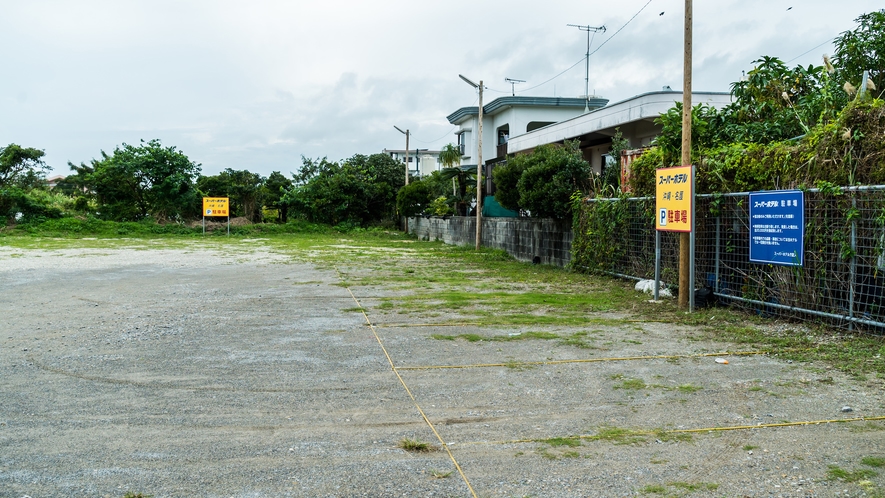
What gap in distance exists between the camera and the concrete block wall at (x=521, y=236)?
18922 mm

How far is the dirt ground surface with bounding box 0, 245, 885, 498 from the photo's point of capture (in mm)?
3963

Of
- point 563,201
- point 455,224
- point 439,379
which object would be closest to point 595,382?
point 439,379

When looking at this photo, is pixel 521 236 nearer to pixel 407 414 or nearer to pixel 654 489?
pixel 407 414

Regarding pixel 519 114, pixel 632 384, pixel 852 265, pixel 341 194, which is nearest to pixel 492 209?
pixel 519 114

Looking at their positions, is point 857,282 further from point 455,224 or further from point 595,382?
point 455,224

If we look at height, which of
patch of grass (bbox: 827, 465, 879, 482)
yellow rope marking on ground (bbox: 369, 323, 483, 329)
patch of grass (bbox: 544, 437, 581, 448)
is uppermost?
yellow rope marking on ground (bbox: 369, 323, 483, 329)

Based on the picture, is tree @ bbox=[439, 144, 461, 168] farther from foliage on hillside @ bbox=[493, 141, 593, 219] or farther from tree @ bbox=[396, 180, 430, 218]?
foliage on hillside @ bbox=[493, 141, 593, 219]

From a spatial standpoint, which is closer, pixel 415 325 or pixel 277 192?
pixel 415 325

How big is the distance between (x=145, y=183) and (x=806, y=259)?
41276 mm

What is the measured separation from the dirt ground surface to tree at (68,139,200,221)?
114ft

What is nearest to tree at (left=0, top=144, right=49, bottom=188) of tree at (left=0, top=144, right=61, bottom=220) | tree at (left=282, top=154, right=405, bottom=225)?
tree at (left=0, top=144, right=61, bottom=220)

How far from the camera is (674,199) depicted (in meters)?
10.9

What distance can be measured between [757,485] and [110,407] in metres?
4.71

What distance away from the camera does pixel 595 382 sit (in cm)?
625
